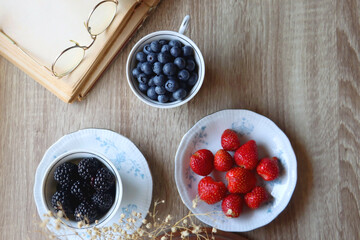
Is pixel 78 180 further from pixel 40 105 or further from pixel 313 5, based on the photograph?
pixel 313 5

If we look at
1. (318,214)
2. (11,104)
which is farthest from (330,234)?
(11,104)

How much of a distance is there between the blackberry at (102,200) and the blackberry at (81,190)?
0.07ft

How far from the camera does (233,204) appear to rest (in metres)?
0.92

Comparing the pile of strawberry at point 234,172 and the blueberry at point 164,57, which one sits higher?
the blueberry at point 164,57

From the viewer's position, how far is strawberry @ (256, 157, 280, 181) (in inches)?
35.9

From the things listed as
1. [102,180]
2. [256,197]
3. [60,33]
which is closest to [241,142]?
[256,197]

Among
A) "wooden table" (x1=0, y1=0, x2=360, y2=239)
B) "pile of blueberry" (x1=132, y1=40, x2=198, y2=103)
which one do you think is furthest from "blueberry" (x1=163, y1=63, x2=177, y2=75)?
"wooden table" (x1=0, y1=0, x2=360, y2=239)

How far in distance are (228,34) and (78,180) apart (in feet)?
1.70

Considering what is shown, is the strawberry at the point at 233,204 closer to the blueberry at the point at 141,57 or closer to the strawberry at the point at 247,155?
the strawberry at the point at 247,155

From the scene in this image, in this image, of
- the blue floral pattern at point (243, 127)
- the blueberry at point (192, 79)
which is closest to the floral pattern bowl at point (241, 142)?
the blue floral pattern at point (243, 127)

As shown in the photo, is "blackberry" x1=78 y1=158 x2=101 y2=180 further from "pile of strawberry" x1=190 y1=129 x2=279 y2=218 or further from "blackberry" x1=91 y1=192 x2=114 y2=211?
"pile of strawberry" x1=190 y1=129 x2=279 y2=218

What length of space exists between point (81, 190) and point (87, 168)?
51 millimetres

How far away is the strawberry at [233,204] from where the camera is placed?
3.01ft

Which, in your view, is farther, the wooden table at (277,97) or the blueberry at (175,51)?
the wooden table at (277,97)
